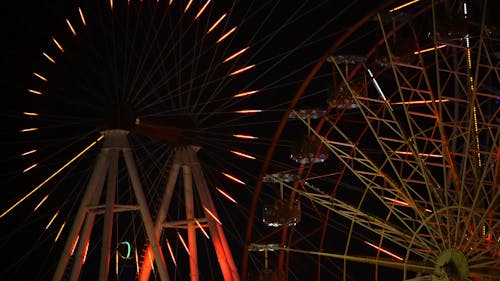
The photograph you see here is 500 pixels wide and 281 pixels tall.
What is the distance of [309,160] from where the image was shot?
66.0 ft

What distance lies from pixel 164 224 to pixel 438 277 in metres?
8.04

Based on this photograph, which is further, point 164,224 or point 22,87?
point 22,87

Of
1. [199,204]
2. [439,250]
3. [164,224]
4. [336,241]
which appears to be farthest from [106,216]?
[336,241]

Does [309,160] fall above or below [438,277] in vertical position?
above

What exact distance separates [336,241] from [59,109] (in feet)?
28.8

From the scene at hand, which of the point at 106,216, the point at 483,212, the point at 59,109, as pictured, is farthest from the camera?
the point at 59,109

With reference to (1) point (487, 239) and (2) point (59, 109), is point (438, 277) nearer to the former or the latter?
(1) point (487, 239)

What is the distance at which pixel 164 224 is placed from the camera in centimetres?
2392

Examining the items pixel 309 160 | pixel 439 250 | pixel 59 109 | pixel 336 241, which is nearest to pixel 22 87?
pixel 59 109

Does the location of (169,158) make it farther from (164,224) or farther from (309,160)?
(309,160)

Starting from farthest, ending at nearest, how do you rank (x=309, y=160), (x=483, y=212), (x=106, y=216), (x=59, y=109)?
1. (x=59, y=109)
2. (x=106, y=216)
3. (x=309, y=160)
4. (x=483, y=212)

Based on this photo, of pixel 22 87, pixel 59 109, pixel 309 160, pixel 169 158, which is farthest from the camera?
pixel 59 109

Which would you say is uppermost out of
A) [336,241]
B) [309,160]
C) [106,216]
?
[309,160]

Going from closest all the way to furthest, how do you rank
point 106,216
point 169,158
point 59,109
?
point 106,216, point 169,158, point 59,109
